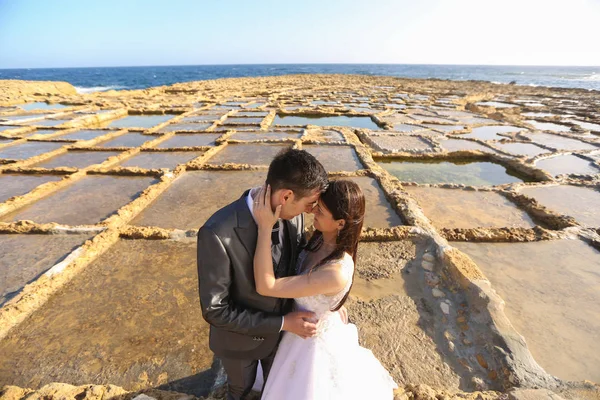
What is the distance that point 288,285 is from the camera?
164 centimetres

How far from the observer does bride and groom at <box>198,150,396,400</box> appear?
152cm

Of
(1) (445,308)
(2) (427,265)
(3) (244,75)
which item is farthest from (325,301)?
(3) (244,75)

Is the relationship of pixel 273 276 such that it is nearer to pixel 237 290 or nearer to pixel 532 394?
pixel 237 290

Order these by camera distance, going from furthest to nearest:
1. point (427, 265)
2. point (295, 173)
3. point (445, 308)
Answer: point (427, 265)
point (445, 308)
point (295, 173)

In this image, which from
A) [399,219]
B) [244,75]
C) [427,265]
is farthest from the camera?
[244,75]

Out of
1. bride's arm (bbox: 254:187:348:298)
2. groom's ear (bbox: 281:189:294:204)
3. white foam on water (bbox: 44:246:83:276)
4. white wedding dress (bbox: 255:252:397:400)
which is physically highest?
groom's ear (bbox: 281:189:294:204)

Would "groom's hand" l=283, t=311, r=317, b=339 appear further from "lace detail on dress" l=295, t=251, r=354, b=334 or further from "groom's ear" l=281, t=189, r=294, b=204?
"groom's ear" l=281, t=189, r=294, b=204

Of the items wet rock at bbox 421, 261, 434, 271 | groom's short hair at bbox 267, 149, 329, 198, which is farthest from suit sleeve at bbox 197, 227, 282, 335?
wet rock at bbox 421, 261, 434, 271

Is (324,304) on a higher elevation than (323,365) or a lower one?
higher

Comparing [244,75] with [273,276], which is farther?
[244,75]

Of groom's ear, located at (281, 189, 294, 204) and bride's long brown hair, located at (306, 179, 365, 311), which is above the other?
groom's ear, located at (281, 189, 294, 204)

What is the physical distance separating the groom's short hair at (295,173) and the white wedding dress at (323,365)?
52 cm

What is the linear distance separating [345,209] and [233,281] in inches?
27.2

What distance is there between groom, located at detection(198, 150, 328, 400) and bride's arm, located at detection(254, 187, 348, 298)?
0.19 feet
